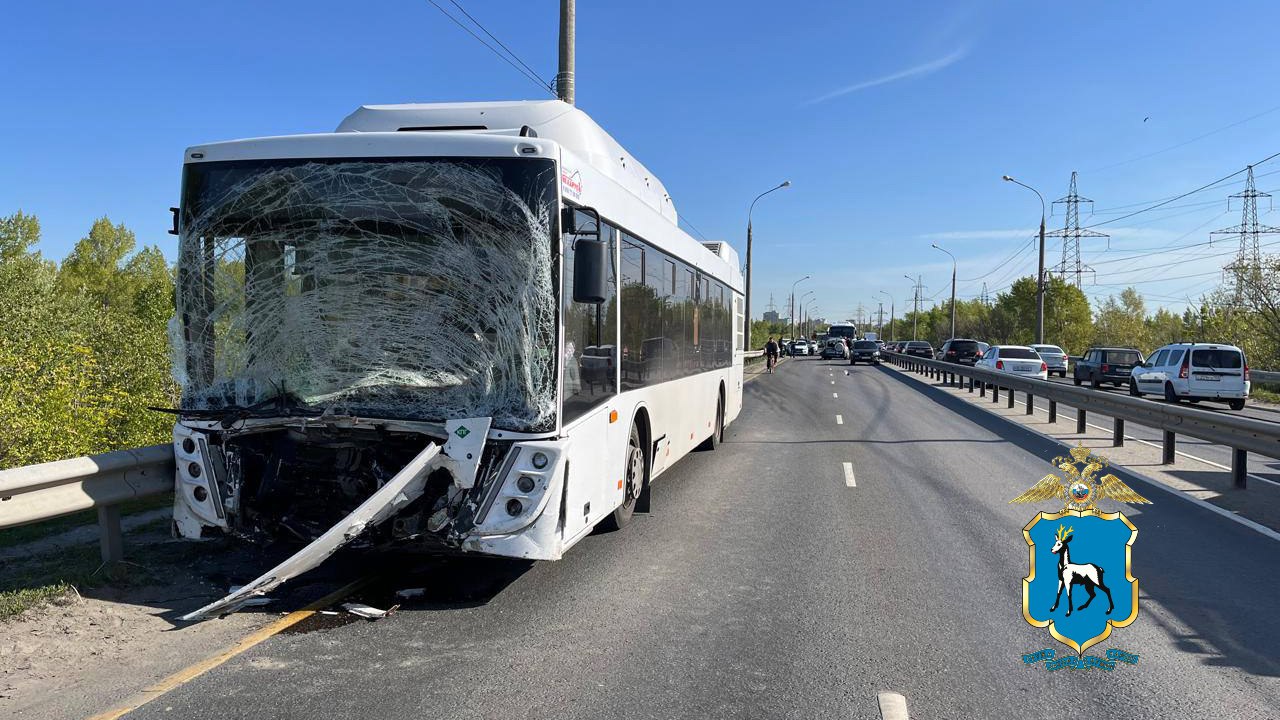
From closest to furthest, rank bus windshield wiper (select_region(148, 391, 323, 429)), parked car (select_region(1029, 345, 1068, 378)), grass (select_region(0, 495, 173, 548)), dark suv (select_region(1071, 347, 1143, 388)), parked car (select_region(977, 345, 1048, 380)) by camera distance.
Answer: bus windshield wiper (select_region(148, 391, 323, 429)) < grass (select_region(0, 495, 173, 548)) < parked car (select_region(977, 345, 1048, 380)) < dark suv (select_region(1071, 347, 1143, 388)) < parked car (select_region(1029, 345, 1068, 378))

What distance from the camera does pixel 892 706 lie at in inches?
161

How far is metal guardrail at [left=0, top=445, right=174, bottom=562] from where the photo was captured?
5246mm

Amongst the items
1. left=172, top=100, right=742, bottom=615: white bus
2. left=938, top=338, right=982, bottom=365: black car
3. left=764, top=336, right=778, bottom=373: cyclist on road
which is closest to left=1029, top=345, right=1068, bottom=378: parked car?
left=938, top=338, right=982, bottom=365: black car

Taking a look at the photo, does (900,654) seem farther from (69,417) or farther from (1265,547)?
(69,417)

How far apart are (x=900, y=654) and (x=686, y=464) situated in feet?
25.0

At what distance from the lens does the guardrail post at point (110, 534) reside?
5.98 metres

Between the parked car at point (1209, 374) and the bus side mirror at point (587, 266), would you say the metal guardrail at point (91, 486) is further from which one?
the parked car at point (1209, 374)

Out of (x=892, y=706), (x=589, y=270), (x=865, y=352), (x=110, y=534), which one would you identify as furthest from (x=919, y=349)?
(x=892, y=706)

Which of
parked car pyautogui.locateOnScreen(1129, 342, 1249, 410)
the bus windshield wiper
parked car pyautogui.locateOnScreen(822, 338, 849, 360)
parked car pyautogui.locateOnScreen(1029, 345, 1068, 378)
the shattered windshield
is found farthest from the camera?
parked car pyautogui.locateOnScreen(822, 338, 849, 360)

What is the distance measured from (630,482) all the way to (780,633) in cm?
278

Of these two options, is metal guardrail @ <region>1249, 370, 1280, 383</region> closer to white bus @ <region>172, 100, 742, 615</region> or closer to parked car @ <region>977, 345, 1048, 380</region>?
parked car @ <region>977, 345, 1048, 380</region>

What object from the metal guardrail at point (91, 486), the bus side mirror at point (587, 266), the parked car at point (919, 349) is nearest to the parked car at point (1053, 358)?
the parked car at point (919, 349)

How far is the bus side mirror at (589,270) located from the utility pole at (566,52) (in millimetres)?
8903

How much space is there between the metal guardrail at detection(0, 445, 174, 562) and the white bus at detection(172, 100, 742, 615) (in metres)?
0.44
